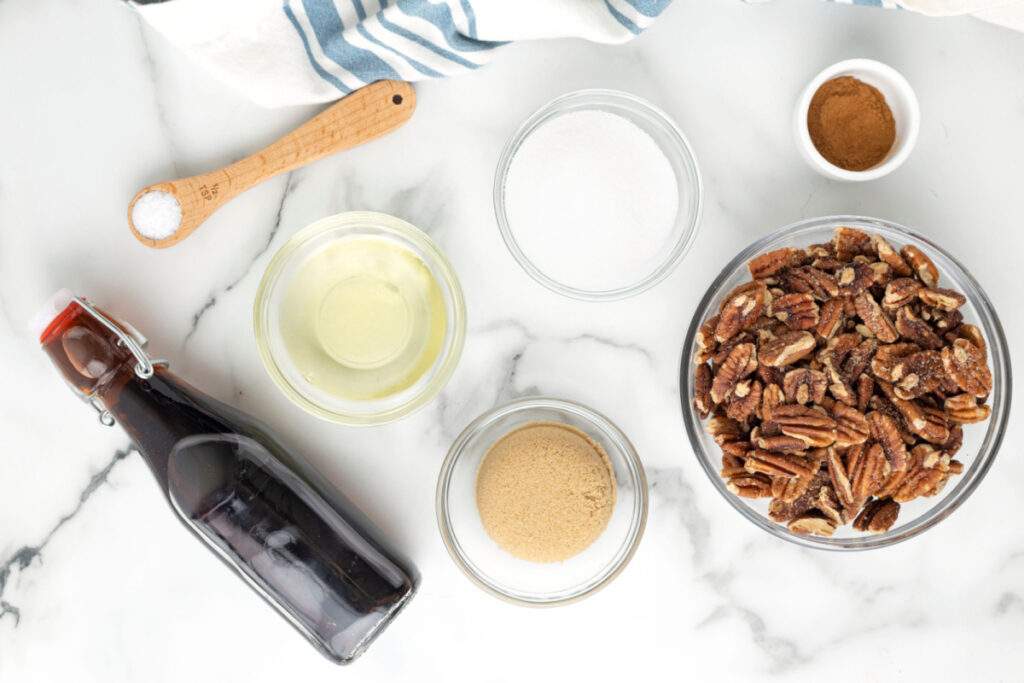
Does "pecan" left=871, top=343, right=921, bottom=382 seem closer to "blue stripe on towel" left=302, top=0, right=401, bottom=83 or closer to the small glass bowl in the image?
the small glass bowl

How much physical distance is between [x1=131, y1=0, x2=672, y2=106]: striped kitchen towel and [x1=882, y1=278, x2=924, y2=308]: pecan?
0.39 meters

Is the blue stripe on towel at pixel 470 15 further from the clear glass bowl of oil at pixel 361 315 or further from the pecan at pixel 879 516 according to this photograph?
the pecan at pixel 879 516

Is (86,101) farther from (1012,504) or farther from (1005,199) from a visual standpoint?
(1012,504)

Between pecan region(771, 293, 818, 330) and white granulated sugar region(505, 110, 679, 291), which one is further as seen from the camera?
white granulated sugar region(505, 110, 679, 291)

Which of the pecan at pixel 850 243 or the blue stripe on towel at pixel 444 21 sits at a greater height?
the blue stripe on towel at pixel 444 21

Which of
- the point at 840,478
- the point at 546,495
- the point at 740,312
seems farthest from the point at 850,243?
the point at 546,495

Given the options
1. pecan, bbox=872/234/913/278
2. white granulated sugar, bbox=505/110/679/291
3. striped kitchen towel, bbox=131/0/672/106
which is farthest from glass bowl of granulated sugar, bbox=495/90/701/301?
pecan, bbox=872/234/913/278

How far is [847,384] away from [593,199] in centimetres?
36

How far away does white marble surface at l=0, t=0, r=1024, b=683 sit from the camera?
3.32 feet

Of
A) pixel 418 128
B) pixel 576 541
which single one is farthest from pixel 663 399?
pixel 418 128

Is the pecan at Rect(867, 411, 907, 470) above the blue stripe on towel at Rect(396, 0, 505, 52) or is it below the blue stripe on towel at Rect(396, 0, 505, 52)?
below

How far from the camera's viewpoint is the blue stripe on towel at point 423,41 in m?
0.93

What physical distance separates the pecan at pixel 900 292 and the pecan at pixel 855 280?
21 mm

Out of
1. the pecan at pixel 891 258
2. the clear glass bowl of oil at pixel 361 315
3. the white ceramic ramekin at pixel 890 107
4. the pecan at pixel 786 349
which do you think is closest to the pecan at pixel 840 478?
the pecan at pixel 786 349
